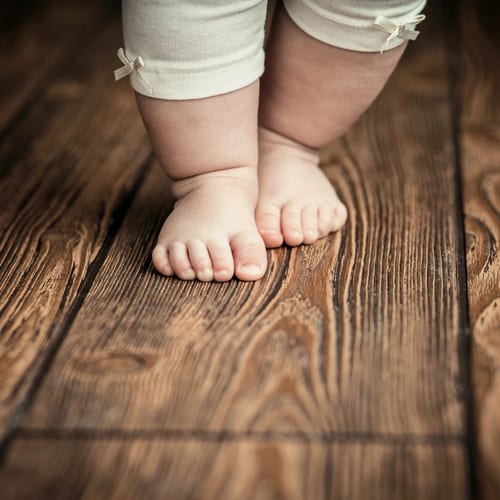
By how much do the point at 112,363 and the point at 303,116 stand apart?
391mm

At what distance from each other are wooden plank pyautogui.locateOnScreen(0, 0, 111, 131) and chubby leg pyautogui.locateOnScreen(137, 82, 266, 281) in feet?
1.40

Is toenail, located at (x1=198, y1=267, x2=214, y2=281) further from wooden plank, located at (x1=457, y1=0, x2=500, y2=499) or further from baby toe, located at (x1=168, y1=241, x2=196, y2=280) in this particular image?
wooden plank, located at (x1=457, y1=0, x2=500, y2=499)

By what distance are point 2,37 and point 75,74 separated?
0.82ft

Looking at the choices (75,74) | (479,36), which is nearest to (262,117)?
(75,74)

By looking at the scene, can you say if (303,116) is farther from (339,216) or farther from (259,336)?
(259,336)

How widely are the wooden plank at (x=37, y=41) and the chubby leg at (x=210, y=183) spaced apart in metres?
0.43

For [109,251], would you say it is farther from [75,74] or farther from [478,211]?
[75,74]

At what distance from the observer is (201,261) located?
79cm

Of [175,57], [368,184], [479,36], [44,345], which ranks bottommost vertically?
[479,36]

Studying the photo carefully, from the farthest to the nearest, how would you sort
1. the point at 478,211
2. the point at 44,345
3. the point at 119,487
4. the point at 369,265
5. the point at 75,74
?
the point at 75,74
the point at 478,211
the point at 369,265
the point at 44,345
the point at 119,487

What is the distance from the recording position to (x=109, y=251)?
864 mm

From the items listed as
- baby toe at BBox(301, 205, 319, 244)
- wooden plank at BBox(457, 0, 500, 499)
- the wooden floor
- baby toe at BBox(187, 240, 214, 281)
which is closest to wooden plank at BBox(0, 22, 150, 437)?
the wooden floor

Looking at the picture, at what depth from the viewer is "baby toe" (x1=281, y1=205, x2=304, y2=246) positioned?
86 centimetres

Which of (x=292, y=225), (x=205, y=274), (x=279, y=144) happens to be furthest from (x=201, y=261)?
(x=279, y=144)
